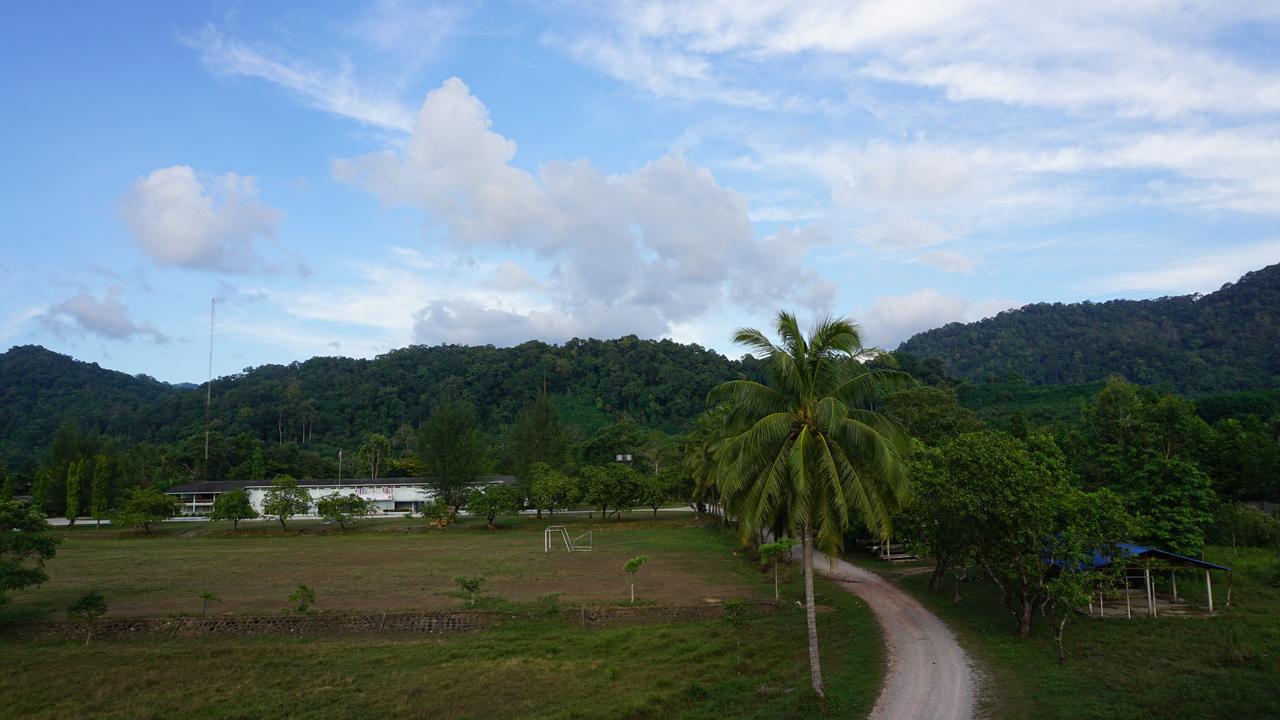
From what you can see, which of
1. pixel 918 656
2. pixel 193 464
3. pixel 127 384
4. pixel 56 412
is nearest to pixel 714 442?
pixel 918 656

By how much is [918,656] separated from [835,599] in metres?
6.70

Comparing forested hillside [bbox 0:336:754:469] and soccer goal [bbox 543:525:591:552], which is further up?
forested hillside [bbox 0:336:754:469]

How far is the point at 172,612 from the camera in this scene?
71.6 feet

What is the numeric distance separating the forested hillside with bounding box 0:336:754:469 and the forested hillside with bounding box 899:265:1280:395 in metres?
49.0

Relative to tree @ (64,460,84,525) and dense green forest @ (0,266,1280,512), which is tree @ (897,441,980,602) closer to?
dense green forest @ (0,266,1280,512)

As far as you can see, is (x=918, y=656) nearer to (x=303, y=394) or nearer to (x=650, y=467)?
(x=650, y=467)

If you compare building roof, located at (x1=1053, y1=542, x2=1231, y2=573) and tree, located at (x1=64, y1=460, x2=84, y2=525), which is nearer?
building roof, located at (x1=1053, y1=542, x2=1231, y2=573)

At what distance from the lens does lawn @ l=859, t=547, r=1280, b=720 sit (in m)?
12.5

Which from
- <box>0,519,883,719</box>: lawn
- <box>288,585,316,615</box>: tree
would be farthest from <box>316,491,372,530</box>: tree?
<box>288,585,316,615</box>: tree

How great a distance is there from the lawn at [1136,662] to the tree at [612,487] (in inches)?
1308

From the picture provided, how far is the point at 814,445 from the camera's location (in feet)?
45.9

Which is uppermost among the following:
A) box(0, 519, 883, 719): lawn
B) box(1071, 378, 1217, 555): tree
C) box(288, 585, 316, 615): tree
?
box(1071, 378, 1217, 555): tree

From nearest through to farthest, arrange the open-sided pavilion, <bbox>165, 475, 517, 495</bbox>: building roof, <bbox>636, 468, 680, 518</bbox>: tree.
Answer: the open-sided pavilion < <bbox>636, 468, 680, 518</bbox>: tree < <bbox>165, 475, 517, 495</bbox>: building roof

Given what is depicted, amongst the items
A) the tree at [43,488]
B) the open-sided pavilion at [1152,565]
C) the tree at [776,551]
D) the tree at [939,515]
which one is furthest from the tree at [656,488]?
the tree at [43,488]
